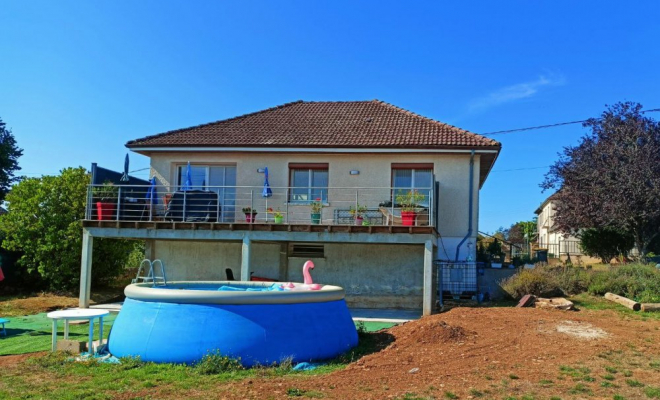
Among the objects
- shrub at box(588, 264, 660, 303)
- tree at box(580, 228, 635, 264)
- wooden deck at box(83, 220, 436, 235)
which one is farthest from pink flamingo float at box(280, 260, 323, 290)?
tree at box(580, 228, 635, 264)

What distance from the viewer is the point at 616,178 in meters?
21.5

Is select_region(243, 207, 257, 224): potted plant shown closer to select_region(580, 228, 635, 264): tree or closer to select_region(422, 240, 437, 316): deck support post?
select_region(422, 240, 437, 316): deck support post

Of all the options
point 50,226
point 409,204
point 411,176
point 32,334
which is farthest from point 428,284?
point 50,226

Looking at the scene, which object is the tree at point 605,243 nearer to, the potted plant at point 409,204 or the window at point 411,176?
the window at point 411,176

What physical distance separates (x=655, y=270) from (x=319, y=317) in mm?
11802

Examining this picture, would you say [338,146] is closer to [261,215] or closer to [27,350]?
[261,215]

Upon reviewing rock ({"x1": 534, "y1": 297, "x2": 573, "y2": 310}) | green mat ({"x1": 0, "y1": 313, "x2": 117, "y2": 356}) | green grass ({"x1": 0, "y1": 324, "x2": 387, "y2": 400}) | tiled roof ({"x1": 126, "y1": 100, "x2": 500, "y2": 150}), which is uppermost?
tiled roof ({"x1": 126, "y1": 100, "x2": 500, "y2": 150})

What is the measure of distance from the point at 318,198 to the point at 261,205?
185cm

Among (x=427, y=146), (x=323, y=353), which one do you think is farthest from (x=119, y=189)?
(x=323, y=353)

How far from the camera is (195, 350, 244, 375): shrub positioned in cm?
760

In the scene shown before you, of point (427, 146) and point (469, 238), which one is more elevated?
point (427, 146)

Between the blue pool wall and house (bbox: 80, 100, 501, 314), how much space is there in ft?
23.2

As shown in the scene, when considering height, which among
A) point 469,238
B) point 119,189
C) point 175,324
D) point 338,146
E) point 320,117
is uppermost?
point 320,117

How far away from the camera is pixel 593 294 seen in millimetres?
15766
